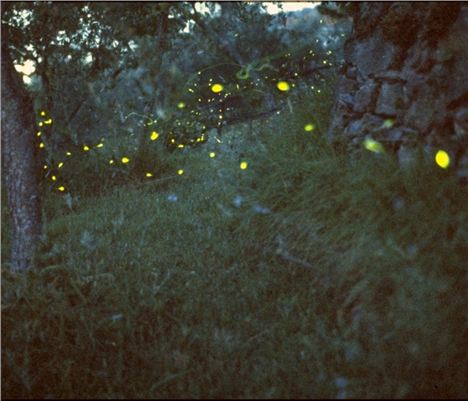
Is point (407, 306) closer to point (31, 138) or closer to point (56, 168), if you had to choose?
point (31, 138)

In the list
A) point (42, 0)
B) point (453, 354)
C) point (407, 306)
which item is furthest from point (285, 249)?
point (42, 0)

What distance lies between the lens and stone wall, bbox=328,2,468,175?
138 inches

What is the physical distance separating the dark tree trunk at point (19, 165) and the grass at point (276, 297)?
199 millimetres

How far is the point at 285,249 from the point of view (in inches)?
149

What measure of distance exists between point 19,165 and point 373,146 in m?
2.72

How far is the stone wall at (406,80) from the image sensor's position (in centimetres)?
351

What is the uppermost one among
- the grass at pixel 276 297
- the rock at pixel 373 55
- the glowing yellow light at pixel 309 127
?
the rock at pixel 373 55

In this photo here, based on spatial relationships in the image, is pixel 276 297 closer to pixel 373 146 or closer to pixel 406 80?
pixel 373 146

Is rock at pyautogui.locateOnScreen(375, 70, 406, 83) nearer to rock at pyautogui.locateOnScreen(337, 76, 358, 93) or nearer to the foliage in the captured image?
rock at pyautogui.locateOnScreen(337, 76, 358, 93)

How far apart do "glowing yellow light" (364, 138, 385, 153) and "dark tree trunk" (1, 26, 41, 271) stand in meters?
2.59

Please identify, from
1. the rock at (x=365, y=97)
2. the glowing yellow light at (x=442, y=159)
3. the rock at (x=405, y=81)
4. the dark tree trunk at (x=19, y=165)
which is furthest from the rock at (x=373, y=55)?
the dark tree trunk at (x=19, y=165)

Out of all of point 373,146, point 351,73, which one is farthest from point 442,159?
point 351,73

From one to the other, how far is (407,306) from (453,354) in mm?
336

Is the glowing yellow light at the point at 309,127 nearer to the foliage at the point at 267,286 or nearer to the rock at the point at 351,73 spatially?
the foliage at the point at 267,286
